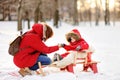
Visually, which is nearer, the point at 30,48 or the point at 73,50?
the point at 30,48

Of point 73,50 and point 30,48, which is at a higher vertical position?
point 30,48

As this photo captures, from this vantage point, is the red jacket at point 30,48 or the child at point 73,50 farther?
the child at point 73,50

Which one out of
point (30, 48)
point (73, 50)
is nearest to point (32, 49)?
point (30, 48)

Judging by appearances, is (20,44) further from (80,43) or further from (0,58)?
(0,58)

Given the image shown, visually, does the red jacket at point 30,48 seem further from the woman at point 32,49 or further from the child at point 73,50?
the child at point 73,50

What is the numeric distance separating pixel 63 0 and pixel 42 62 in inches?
2720

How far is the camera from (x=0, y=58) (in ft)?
42.0

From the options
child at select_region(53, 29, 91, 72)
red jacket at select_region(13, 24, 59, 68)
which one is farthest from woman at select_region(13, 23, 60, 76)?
child at select_region(53, 29, 91, 72)

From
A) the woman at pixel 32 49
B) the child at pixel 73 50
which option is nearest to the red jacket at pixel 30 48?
the woman at pixel 32 49

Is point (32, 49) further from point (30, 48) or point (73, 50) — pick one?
point (73, 50)

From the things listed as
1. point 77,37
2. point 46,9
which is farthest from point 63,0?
point 77,37

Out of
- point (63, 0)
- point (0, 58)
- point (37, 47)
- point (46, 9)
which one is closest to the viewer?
point (37, 47)

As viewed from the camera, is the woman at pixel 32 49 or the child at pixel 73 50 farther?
the child at pixel 73 50

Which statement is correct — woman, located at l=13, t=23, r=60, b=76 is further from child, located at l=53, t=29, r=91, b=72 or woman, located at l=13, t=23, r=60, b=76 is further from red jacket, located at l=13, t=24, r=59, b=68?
child, located at l=53, t=29, r=91, b=72
